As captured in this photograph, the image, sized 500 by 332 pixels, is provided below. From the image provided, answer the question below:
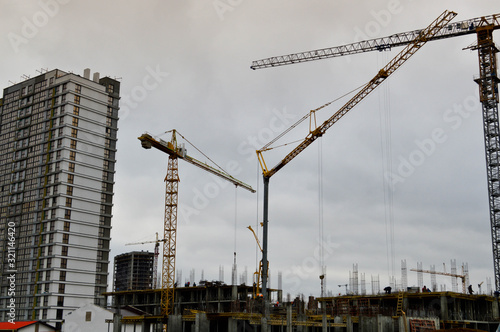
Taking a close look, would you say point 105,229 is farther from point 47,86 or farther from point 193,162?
point 47,86

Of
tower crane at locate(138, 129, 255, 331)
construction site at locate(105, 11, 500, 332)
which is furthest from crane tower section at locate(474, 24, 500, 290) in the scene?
tower crane at locate(138, 129, 255, 331)

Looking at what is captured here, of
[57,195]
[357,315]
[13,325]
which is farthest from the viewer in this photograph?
[57,195]

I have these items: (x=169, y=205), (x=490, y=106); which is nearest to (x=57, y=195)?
(x=169, y=205)

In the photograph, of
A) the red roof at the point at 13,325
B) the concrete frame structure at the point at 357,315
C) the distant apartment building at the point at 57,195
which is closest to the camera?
the concrete frame structure at the point at 357,315

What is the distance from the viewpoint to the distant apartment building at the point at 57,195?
99125 mm

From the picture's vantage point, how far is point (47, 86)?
10944 cm

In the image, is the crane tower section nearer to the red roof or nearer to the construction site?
the construction site

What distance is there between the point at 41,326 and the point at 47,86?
4914cm

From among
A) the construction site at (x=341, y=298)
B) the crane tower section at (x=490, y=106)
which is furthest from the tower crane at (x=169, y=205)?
the crane tower section at (x=490, y=106)

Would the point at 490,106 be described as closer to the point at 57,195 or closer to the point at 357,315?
the point at 357,315

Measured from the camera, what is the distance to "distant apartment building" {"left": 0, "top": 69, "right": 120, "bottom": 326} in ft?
325

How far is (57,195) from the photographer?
3954 inches

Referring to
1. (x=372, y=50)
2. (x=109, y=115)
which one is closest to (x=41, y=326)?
(x=109, y=115)

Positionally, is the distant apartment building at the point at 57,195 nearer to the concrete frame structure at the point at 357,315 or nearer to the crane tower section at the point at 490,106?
the concrete frame structure at the point at 357,315
